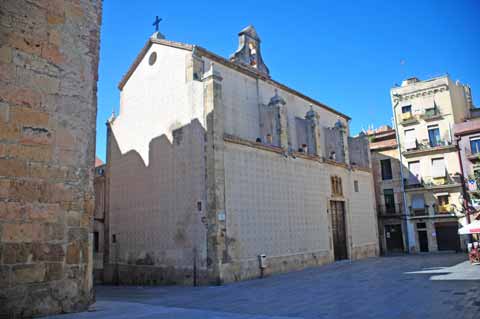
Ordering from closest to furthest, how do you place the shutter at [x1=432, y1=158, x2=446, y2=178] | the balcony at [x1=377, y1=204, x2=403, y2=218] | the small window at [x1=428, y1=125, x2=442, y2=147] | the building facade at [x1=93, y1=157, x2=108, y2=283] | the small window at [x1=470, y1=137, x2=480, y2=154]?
the building facade at [x1=93, y1=157, x2=108, y2=283] → the small window at [x1=470, y1=137, x2=480, y2=154] → the shutter at [x1=432, y1=158, x2=446, y2=178] → the small window at [x1=428, y1=125, x2=442, y2=147] → the balcony at [x1=377, y1=204, x2=403, y2=218]

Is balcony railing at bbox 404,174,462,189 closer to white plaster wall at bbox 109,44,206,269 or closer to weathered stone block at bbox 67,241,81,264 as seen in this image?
white plaster wall at bbox 109,44,206,269

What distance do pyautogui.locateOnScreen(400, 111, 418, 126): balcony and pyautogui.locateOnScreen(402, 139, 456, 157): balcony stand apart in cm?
181

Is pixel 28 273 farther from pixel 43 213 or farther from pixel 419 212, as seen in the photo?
pixel 419 212

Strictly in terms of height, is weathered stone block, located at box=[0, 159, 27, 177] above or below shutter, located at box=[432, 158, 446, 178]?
below

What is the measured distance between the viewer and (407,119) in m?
31.5

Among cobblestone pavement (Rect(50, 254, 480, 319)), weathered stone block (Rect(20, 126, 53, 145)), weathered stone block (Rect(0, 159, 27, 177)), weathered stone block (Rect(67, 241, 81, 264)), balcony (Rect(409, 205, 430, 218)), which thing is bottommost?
cobblestone pavement (Rect(50, 254, 480, 319))

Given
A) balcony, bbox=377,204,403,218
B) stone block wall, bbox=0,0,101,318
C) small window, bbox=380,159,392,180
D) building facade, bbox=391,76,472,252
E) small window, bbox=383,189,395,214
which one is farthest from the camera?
small window, bbox=380,159,392,180

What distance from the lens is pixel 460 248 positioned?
2795 centimetres

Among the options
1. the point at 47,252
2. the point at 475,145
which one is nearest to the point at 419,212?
the point at 475,145

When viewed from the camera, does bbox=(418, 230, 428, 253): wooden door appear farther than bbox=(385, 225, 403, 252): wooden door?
No

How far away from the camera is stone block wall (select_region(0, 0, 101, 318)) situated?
23.3 feet

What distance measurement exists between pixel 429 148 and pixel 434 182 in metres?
2.72

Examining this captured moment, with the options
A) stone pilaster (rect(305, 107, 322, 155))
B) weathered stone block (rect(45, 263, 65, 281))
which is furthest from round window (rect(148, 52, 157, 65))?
weathered stone block (rect(45, 263, 65, 281))

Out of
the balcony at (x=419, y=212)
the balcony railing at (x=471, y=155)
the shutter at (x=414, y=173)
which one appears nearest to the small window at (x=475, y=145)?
the balcony railing at (x=471, y=155)
